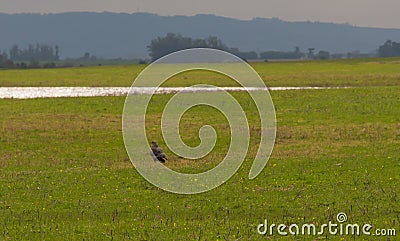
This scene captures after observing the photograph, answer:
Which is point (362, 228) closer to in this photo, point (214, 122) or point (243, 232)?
point (243, 232)

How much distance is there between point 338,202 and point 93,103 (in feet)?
121

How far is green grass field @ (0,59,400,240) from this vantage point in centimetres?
1748

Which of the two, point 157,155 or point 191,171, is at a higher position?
point 157,155

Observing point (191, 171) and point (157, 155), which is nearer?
point (191, 171)

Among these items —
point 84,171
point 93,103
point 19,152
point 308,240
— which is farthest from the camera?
point 93,103

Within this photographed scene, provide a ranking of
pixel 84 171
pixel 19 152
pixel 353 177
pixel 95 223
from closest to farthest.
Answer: pixel 95 223 < pixel 353 177 < pixel 84 171 < pixel 19 152

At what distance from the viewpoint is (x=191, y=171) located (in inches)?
992

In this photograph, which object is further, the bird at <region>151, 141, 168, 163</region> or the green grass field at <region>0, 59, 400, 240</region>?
the bird at <region>151, 141, 168, 163</region>

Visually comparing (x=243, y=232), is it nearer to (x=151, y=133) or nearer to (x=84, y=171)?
(x=84, y=171)

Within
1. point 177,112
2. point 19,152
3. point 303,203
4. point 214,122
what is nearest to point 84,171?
point 19,152

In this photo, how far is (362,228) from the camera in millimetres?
16750

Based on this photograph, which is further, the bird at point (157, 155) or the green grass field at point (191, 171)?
the bird at point (157, 155)

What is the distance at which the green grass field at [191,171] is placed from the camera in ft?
57.4

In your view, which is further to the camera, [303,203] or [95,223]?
[303,203]
